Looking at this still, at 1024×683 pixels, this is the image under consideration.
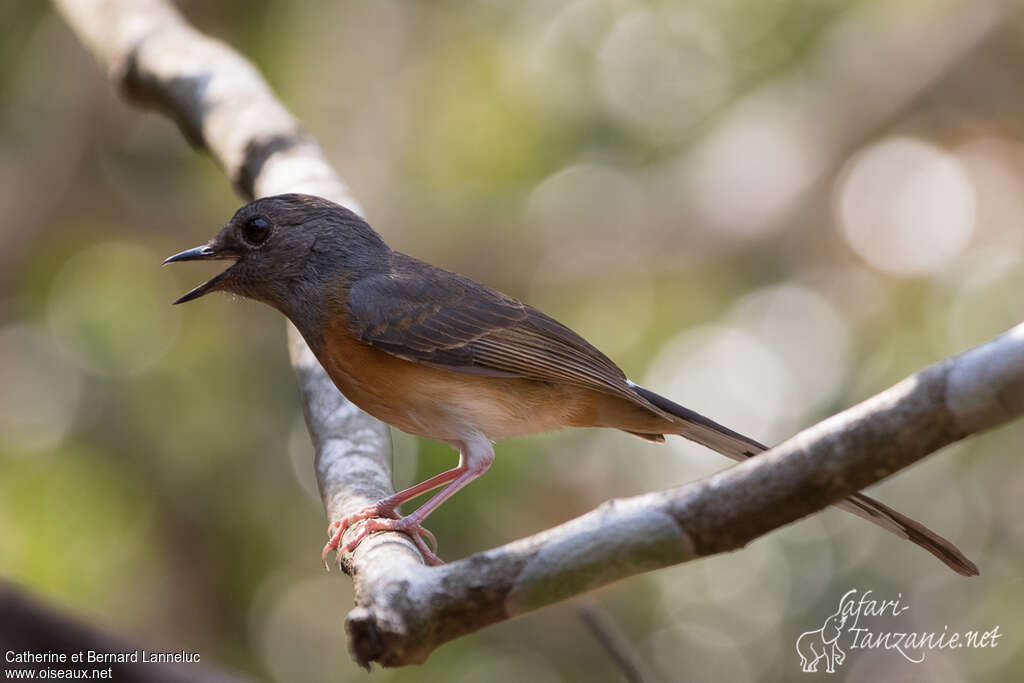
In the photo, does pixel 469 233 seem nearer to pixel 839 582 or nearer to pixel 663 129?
pixel 663 129

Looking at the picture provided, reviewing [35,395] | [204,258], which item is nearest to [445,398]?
[204,258]

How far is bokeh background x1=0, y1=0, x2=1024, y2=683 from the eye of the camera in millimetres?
7848

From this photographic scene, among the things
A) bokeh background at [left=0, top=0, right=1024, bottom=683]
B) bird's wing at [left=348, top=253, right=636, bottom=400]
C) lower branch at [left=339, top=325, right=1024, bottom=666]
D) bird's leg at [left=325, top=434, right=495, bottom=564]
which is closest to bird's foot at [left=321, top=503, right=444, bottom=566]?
bird's leg at [left=325, top=434, right=495, bottom=564]

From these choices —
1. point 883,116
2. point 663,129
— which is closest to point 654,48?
point 663,129

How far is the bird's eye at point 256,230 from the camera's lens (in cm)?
434

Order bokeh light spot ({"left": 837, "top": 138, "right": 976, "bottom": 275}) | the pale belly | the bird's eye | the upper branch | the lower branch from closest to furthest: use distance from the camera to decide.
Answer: the lower branch < the upper branch < the pale belly < the bird's eye < bokeh light spot ({"left": 837, "top": 138, "right": 976, "bottom": 275})

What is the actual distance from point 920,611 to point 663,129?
472 cm

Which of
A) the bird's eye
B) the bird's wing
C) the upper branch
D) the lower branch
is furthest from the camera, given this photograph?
the bird's eye

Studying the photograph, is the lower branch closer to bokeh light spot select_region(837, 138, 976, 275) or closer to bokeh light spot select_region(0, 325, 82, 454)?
bokeh light spot select_region(0, 325, 82, 454)

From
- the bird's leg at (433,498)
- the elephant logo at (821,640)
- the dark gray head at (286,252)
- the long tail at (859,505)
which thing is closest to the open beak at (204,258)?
the dark gray head at (286,252)

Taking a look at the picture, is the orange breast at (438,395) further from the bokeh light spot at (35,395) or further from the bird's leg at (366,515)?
the bokeh light spot at (35,395)

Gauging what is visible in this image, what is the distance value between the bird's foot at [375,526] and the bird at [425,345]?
0.68 feet

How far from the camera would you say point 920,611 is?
7941 mm

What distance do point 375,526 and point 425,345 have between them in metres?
0.90
